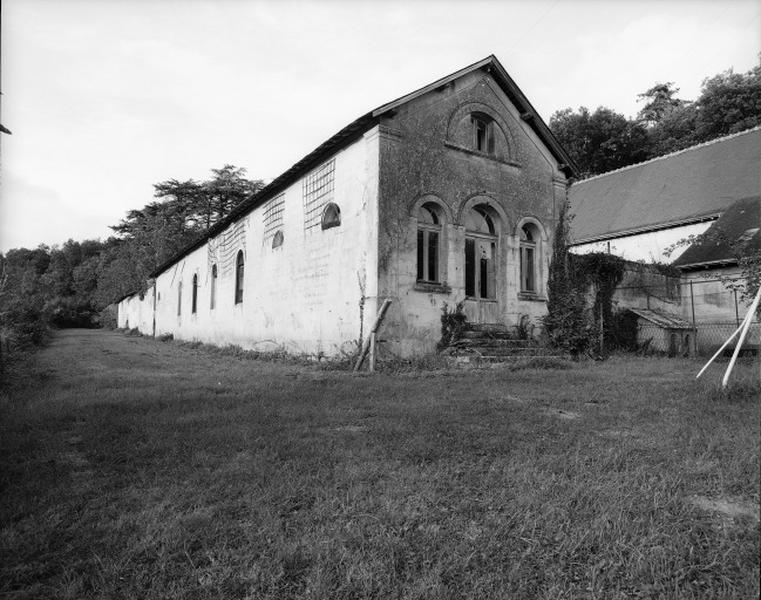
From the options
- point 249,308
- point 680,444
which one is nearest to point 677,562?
point 680,444

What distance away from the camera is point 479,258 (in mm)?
12914

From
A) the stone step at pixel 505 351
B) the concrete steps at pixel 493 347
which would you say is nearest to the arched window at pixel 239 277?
the concrete steps at pixel 493 347

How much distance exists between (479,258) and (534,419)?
7.97 metres

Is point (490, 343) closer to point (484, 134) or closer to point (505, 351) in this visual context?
point (505, 351)

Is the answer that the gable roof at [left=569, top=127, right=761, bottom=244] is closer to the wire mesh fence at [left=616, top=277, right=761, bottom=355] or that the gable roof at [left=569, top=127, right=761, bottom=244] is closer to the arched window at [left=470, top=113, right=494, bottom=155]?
the wire mesh fence at [left=616, top=277, right=761, bottom=355]

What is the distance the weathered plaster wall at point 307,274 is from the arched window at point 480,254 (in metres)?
2.94

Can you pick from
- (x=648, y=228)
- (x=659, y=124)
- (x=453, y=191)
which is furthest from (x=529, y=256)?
(x=659, y=124)

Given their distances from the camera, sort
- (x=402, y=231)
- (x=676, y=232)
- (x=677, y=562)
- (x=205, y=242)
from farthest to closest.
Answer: (x=205, y=242)
(x=676, y=232)
(x=402, y=231)
(x=677, y=562)

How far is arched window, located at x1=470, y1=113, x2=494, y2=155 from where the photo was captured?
13.2 metres

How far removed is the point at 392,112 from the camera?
37.0 feet

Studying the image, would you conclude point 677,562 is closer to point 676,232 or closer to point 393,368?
point 393,368

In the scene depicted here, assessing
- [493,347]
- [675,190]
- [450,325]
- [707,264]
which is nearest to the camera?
[493,347]

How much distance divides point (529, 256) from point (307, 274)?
20.2ft

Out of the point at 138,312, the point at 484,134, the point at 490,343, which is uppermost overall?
the point at 484,134
